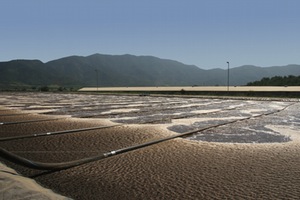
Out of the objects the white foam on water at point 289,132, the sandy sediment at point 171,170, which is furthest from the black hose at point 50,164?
the white foam on water at point 289,132

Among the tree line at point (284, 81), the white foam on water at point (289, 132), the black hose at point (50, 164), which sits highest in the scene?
the tree line at point (284, 81)

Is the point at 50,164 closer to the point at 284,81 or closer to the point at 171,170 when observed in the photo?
the point at 171,170

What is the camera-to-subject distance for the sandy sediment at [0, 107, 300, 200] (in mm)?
5066

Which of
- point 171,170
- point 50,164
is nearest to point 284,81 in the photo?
point 171,170

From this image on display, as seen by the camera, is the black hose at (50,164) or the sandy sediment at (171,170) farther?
the black hose at (50,164)

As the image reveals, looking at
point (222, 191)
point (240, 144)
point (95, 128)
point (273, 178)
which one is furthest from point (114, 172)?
point (95, 128)

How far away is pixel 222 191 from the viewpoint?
200 inches

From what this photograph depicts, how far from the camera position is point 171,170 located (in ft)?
20.6

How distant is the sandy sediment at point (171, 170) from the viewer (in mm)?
5066

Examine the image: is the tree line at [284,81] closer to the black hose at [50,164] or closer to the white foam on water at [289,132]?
the white foam on water at [289,132]

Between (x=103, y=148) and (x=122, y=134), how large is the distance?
2373 millimetres

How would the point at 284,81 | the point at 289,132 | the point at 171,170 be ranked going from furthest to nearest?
the point at 284,81 → the point at 289,132 → the point at 171,170

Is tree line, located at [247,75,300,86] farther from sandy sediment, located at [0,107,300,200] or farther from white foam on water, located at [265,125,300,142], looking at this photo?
sandy sediment, located at [0,107,300,200]

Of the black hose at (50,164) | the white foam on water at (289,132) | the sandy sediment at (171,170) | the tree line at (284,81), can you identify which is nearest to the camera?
the sandy sediment at (171,170)
